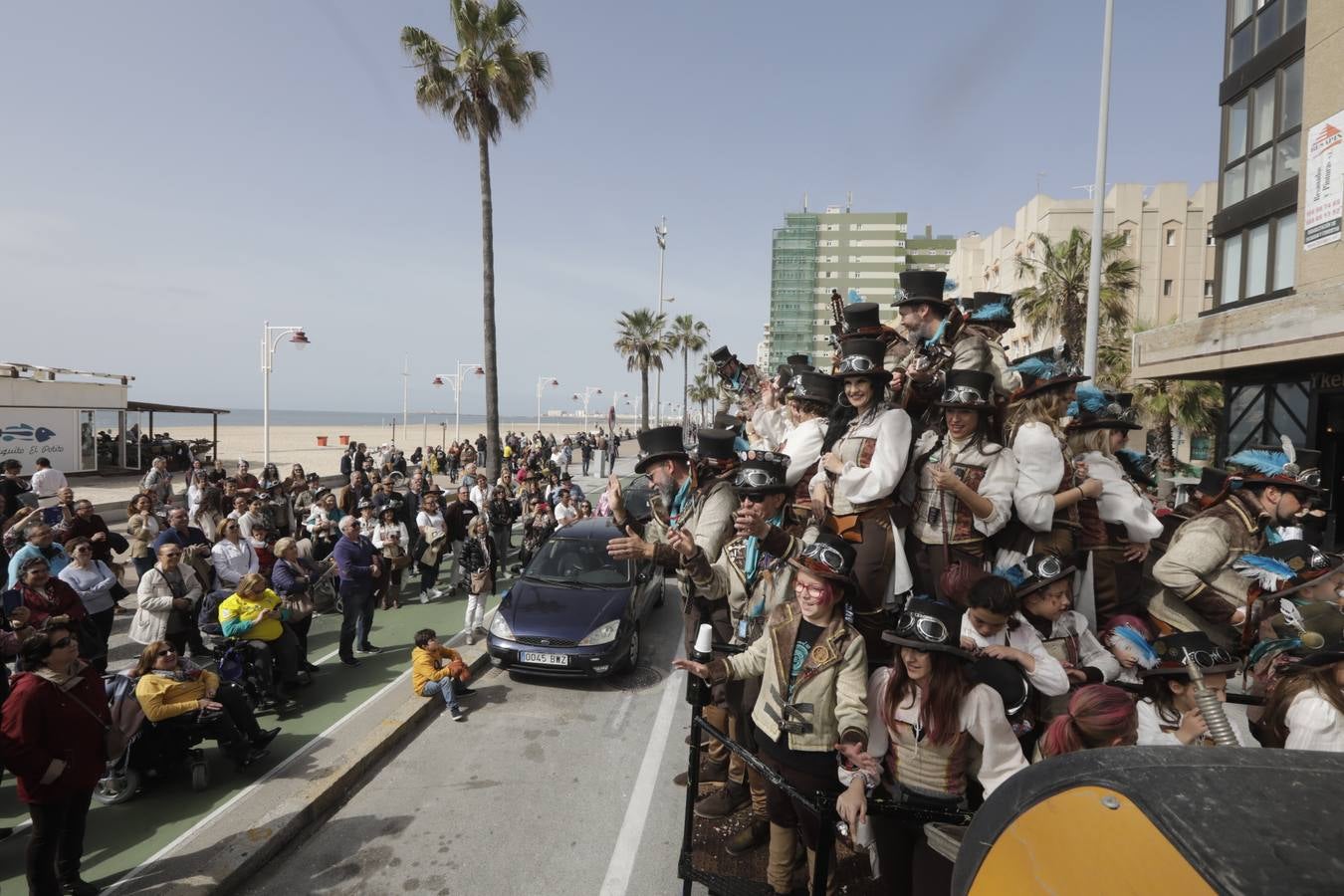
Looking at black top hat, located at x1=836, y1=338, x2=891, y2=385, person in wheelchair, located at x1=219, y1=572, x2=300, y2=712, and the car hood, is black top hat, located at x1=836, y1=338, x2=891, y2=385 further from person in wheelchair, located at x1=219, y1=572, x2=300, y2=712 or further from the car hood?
person in wheelchair, located at x1=219, y1=572, x2=300, y2=712

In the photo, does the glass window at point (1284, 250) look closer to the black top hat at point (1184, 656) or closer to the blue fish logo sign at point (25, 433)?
the black top hat at point (1184, 656)

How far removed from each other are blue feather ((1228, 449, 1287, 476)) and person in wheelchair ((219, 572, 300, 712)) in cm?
826

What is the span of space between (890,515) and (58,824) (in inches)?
213

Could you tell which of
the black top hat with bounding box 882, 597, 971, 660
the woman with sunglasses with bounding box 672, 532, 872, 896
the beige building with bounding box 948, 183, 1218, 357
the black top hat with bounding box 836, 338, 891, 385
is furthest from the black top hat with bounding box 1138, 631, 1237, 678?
the beige building with bounding box 948, 183, 1218, 357

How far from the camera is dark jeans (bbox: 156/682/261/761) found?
525 centimetres

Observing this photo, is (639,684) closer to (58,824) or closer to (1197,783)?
(58,824)

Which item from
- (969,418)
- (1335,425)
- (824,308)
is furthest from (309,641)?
(824,308)

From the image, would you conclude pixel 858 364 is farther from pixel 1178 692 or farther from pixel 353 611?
pixel 353 611

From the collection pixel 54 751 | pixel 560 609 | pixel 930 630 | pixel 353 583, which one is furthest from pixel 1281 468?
pixel 353 583

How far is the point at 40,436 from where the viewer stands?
22406 millimetres

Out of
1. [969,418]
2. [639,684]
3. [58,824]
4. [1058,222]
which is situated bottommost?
[639,684]

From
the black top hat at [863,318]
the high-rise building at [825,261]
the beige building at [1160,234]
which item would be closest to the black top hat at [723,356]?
the black top hat at [863,318]

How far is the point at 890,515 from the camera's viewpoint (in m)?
3.96

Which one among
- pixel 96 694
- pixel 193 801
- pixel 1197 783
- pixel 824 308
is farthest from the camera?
pixel 824 308
